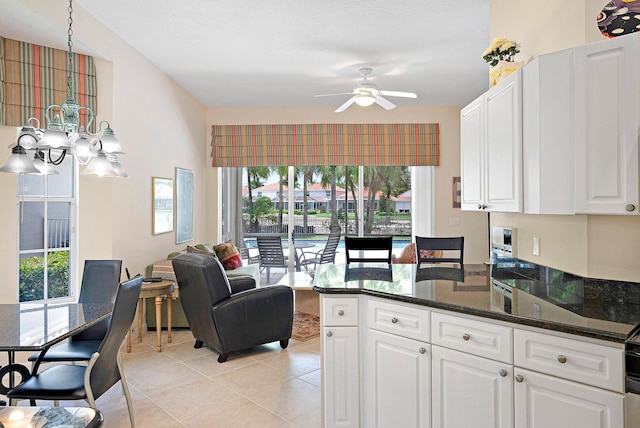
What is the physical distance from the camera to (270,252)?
6254mm

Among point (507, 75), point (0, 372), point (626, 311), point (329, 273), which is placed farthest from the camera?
point (329, 273)

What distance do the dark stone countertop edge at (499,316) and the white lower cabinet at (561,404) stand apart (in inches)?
7.6

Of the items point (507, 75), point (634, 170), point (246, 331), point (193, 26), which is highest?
point (193, 26)

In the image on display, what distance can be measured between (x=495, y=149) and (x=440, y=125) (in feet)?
13.8

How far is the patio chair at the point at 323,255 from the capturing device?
6.43 metres

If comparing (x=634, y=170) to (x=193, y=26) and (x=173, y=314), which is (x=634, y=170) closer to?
(x=193, y=26)

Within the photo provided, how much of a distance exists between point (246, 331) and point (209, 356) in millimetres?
460

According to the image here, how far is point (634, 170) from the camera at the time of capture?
1776mm

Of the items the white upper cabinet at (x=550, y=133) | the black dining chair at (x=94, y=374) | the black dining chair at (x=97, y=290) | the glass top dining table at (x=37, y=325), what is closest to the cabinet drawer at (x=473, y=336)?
the white upper cabinet at (x=550, y=133)

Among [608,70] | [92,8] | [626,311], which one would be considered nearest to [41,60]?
[92,8]

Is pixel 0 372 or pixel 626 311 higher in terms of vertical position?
pixel 626 311

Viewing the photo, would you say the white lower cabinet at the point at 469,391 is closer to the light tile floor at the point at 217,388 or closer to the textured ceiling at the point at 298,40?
the light tile floor at the point at 217,388

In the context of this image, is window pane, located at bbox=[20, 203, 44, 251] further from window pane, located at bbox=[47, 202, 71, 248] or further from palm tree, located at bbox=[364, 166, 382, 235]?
palm tree, located at bbox=[364, 166, 382, 235]

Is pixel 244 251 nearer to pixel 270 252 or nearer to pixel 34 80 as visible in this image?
pixel 270 252
